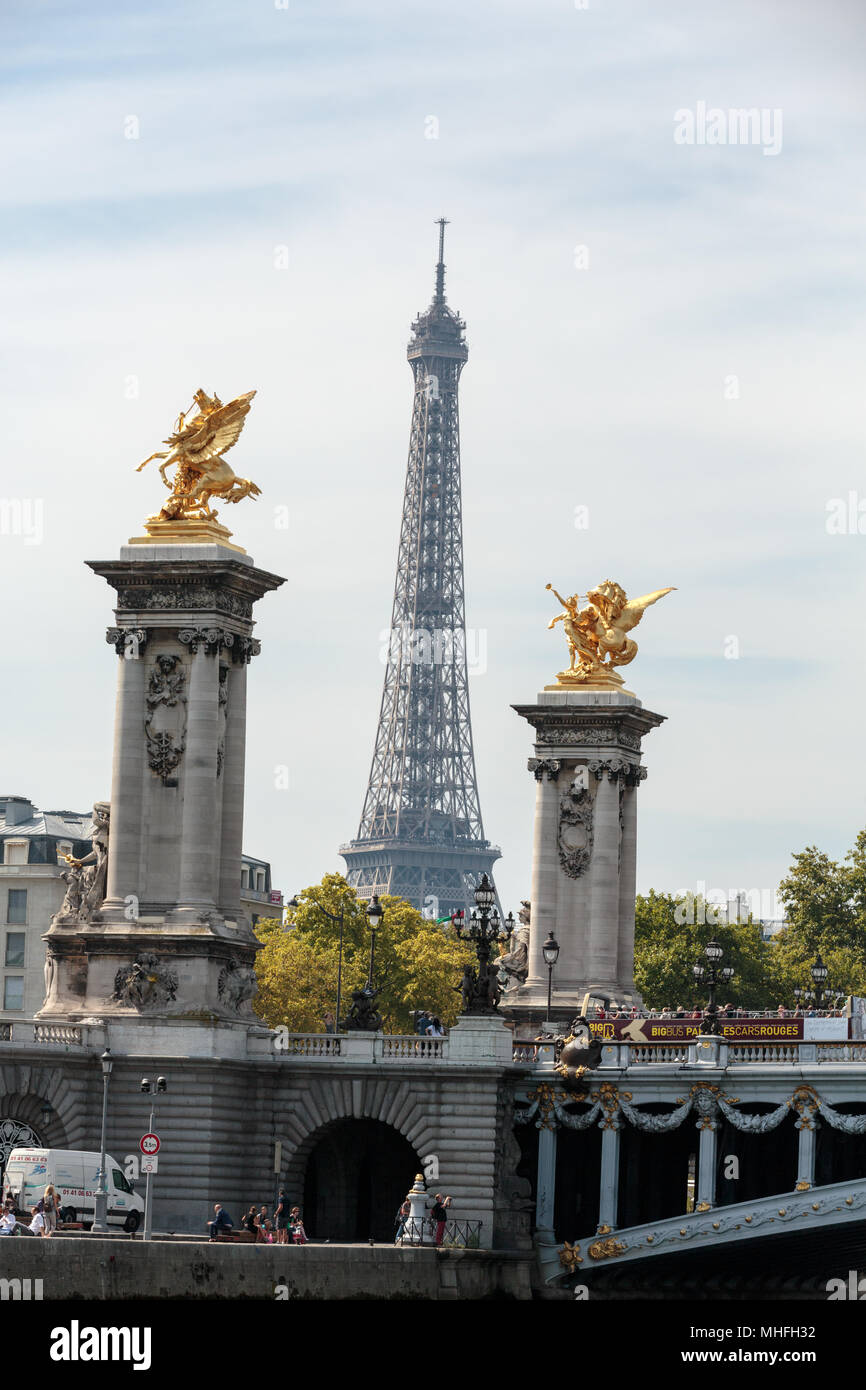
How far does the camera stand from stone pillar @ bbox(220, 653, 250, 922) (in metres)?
103

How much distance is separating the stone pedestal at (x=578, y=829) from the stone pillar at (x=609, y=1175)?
23.3 metres

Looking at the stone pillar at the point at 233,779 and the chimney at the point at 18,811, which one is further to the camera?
the chimney at the point at 18,811

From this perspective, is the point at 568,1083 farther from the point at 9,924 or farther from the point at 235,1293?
the point at 9,924

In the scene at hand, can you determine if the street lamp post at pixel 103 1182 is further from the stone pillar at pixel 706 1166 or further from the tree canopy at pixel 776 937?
the tree canopy at pixel 776 937

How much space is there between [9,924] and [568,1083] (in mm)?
52811

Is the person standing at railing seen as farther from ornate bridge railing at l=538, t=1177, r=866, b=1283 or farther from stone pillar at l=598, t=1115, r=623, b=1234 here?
stone pillar at l=598, t=1115, r=623, b=1234

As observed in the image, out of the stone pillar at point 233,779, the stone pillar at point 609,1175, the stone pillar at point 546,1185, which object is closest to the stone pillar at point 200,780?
the stone pillar at point 233,779

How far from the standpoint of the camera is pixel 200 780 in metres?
101

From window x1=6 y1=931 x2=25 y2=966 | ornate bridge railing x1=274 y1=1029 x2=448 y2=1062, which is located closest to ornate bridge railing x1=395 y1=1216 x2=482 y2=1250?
ornate bridge railing x1=274 y1=1029 x2=448 y2=1062

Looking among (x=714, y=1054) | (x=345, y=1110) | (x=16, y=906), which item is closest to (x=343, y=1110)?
(x=345, y=1110)

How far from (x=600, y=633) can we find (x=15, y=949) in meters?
34.0

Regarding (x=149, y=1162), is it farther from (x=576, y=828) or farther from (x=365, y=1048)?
(x=576, y=828)

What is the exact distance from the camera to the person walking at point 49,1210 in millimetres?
89375
